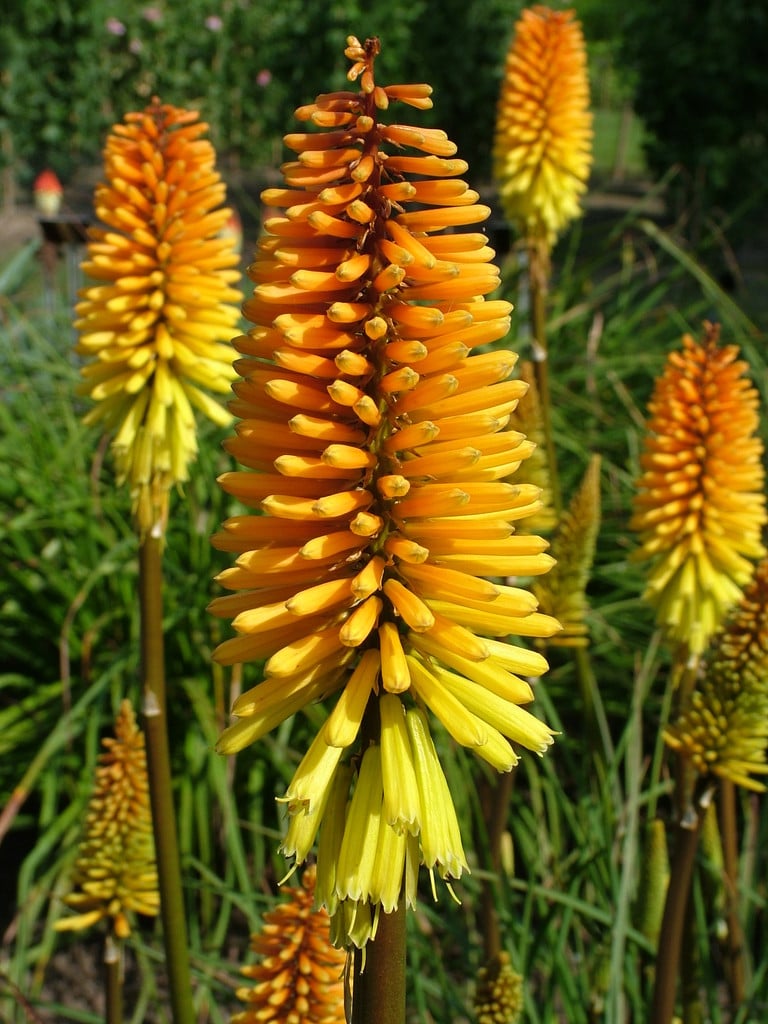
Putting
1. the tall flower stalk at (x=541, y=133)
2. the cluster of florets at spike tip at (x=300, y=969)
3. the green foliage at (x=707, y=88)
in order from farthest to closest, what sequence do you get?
the green foliage at (x=707, y=88)
the tall flower stalk at (x=541, y=133)
the cluster of florets at spike tip at (x=300, y=969)

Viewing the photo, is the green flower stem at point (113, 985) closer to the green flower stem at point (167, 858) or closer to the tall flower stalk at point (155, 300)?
the green flower stem at point (167, 858)

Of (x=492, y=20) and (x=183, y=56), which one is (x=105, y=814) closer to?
(x=492, y=20)

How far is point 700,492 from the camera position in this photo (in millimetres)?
3064

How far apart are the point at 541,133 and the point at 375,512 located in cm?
367

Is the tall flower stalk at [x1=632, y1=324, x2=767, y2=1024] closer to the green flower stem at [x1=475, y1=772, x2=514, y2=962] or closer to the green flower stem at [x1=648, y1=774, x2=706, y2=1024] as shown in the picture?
the green flower stem at [x1=648, y1=774, x2=706, y2=1024]

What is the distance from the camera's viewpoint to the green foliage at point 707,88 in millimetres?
13570

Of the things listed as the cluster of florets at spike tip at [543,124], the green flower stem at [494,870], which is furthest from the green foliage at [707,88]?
the green flower stem at [494,870]

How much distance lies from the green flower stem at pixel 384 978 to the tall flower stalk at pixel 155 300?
1511mm

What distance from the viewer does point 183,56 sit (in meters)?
17.9

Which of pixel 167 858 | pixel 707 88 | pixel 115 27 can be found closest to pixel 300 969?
pixel 167 858

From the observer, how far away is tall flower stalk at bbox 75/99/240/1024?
9.61 ft

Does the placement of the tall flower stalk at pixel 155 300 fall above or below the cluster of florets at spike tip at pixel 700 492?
above

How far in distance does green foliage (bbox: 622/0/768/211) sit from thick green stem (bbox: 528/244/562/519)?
9.29m

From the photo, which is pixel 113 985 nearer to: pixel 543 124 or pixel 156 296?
pixel 156 296
